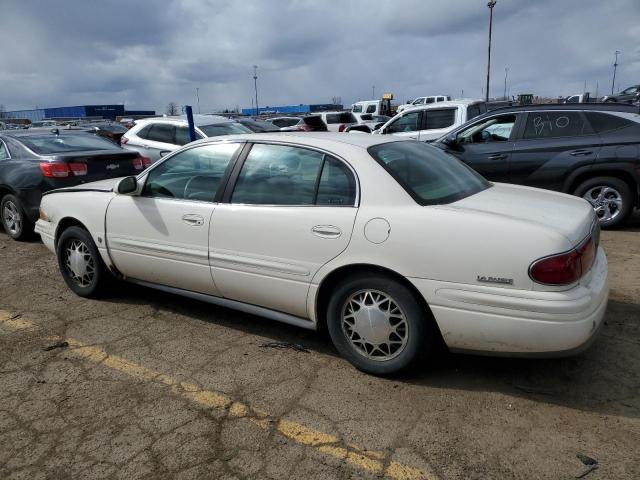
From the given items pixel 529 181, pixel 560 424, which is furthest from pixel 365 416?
pixel 529 181

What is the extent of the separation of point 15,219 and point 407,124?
766 cm

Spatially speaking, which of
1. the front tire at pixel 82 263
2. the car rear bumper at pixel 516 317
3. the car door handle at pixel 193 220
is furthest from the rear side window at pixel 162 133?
the car rear bumper at pixel 516 317

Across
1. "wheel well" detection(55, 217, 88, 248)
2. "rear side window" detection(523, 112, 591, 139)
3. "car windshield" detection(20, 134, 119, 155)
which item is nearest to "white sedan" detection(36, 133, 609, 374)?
"wheel well" detection(55, 217, 88, 248)

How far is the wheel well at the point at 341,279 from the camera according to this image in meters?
2.91

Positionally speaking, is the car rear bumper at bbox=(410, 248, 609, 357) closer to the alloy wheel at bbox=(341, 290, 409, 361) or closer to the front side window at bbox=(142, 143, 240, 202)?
the alloy wheel at bbox=(341, 290, 409, 361)

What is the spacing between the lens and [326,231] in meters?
3.09

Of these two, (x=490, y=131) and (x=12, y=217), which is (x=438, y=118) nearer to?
(x=490, y=131)

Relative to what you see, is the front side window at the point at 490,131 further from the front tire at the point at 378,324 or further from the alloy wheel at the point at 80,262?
the alloy wheel at the point at 80,262

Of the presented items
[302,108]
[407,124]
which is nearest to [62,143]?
[407,124]

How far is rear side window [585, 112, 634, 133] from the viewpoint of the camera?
649 cm

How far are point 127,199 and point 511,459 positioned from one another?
334cm

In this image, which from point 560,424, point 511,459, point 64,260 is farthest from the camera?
point 64,260

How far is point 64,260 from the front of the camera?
463cm

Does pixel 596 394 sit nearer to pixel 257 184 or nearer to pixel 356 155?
pixel 356 155
